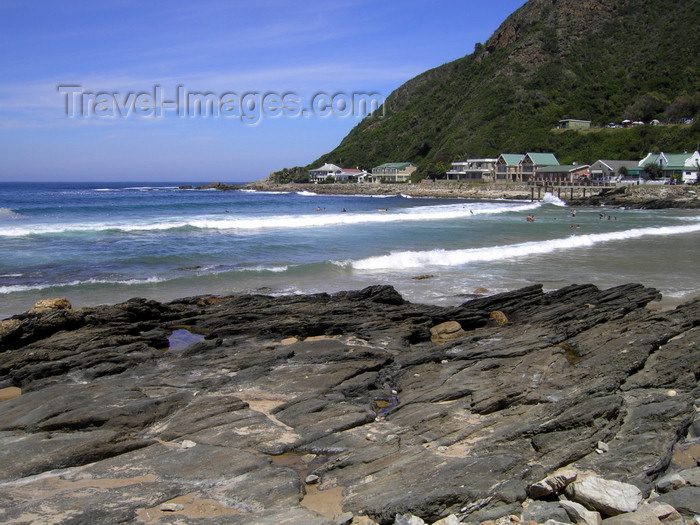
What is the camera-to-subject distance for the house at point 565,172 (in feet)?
268

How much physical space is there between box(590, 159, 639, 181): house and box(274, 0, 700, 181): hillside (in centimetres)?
703

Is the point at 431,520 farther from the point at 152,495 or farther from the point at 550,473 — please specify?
the point at 152,495

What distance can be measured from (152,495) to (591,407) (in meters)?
5.27

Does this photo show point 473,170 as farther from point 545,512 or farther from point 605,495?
point 545,512

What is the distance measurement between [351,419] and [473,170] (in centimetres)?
9307

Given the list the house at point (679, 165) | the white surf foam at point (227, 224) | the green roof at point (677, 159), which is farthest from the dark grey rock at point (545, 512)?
the green roof at point (677, 159)

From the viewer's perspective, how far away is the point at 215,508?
5.52 meters

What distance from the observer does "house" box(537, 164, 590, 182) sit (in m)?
81.8

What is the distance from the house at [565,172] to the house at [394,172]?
1227 inches

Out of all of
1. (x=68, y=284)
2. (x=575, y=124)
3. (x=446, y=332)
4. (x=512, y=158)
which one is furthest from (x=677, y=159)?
(x=68, y=284)

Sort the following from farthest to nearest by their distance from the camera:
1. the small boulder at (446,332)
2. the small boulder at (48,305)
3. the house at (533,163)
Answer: the house at (533,163), the small boulder at (48,305), the small boulder at (446,332)

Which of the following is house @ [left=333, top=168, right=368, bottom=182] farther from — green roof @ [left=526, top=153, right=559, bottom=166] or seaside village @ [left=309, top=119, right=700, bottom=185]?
green roof @ [left=526, top=153, right=559, bottom=166]

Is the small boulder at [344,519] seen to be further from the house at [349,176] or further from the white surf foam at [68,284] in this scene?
the house at [349,176]

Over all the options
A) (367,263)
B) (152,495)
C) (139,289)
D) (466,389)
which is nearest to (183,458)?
(152,495)
